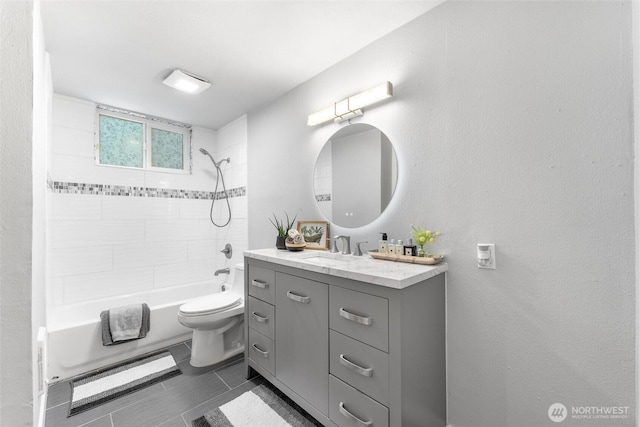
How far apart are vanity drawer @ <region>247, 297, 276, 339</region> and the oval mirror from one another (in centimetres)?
78

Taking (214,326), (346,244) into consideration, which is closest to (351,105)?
(346,244)

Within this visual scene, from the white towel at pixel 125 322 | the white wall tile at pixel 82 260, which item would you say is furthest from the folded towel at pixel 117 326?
the white wall tile at pixel 82 260

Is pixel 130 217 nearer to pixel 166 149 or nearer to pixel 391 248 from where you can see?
pixel 166 149

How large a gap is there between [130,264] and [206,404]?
184cm

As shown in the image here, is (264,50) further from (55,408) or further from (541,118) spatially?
(55,408)

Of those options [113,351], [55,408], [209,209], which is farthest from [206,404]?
[209,209]

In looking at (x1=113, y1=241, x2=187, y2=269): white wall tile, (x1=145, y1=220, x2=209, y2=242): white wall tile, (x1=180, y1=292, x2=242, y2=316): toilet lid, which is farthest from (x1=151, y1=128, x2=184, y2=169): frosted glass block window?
(x1=180, y1=292, x2=242, y2=316): toilet lid

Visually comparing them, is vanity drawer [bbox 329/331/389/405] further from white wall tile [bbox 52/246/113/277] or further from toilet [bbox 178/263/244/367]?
white wall tile [bbox 52/246/113/277]

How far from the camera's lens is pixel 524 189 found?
1239 millimetres

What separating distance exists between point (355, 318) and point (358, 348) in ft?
0.48

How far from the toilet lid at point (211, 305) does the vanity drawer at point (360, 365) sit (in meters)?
1.13

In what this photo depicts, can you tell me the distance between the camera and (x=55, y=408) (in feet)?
5.53

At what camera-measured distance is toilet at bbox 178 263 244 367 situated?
2.06 metres

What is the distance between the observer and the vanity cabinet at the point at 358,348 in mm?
1147
